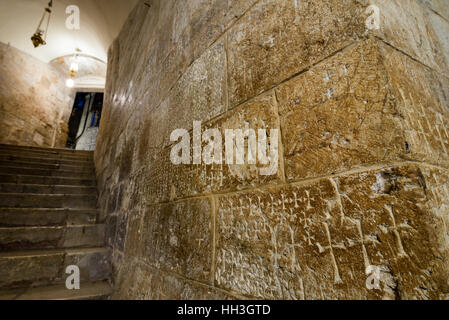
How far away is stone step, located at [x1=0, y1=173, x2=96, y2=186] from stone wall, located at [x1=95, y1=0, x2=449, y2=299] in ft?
10.9

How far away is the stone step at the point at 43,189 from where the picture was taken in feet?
9.80

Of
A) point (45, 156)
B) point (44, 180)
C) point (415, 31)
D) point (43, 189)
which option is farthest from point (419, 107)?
point (45, 156)

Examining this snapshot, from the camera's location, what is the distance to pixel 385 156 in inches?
20.0

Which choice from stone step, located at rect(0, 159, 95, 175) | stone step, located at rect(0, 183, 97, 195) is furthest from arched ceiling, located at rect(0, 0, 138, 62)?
stone step, located at rect(0, 183, 97, 195)

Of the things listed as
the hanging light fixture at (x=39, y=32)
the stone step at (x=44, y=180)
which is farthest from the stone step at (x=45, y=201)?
the hanging light fixture at (x=39, y=32)

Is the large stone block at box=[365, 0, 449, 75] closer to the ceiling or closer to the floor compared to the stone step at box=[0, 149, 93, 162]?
closer to the floor

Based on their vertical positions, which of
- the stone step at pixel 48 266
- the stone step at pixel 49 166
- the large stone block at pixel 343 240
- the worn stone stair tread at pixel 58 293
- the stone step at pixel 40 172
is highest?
the stone step at pixel 49 166

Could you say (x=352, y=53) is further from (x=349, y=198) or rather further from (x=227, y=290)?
(x=227, y=290)

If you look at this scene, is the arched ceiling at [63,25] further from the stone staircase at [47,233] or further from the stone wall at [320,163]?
the stone wall at [320,163]

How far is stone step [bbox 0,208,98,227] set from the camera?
2459mm

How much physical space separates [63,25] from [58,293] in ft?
21.8

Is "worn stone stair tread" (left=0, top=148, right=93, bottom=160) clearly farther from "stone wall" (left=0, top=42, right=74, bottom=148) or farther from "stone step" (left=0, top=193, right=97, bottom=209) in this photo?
"stone wall" (left=0, top=42, right=74, bottom=148)

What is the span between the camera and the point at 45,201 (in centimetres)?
295
